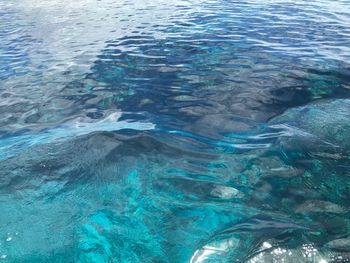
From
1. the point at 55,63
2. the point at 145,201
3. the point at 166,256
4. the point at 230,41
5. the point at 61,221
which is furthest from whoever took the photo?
the point at 230,41

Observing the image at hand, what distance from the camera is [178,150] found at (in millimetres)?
4508

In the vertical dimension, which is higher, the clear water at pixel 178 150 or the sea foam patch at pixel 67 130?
the clear water at pixel 178 150

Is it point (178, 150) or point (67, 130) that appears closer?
point (178, 150)

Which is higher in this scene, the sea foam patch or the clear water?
the clear water

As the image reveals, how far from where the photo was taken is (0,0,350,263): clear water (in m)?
3.05

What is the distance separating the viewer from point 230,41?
9.70 meters

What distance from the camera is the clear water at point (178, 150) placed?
3.05 meters

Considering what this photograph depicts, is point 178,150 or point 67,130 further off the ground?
point 178,150

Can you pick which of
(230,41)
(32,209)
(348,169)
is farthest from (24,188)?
(230,41)

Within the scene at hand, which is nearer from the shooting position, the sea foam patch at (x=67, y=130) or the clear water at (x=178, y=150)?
the clear water at (x=178, y=150)

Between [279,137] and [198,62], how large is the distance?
404 cm

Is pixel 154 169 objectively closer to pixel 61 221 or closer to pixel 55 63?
pixel 61 221

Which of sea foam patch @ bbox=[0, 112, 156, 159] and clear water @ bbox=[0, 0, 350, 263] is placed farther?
sea foam patch @ bbox=[0, 112, 156, 159]

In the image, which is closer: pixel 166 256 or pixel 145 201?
pixel 166 256
